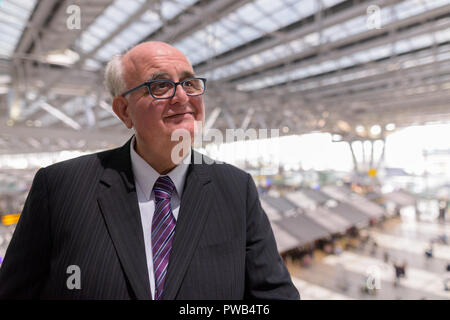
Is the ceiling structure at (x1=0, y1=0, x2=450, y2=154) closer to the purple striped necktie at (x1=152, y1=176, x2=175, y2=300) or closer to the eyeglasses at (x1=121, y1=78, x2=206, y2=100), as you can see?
the eyeglasses at (x1=121, y1=78, x2=206, y2=100)

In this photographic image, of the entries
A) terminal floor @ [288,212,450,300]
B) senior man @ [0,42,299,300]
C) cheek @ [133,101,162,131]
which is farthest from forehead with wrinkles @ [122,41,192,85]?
terminal floor @ [288,212,450,300]

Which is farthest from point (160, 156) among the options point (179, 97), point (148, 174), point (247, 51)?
point (247, 51)

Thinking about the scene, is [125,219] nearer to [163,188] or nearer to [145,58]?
[163,188]

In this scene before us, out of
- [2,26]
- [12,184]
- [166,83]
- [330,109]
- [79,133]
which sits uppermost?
[2,26]

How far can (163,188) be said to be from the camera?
1336mm

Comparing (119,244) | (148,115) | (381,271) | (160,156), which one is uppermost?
(148,115)

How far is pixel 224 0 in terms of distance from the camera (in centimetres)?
646

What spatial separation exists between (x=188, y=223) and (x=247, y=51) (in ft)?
31.9

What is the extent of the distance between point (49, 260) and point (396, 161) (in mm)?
30606

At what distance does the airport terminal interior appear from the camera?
7.19 m

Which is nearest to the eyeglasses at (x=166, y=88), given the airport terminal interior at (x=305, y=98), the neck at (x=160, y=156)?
the neck at (x=160, y=156)
